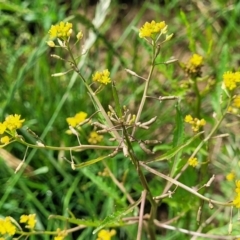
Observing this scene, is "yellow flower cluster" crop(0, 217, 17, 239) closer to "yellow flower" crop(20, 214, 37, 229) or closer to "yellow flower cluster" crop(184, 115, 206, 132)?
"yellow flower" crop(20, 214, 37, 229)

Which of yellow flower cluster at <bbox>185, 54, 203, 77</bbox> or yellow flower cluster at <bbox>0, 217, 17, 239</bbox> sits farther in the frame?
yellow flower cluster at <bbox>185, 54, 203, 77</bbox>

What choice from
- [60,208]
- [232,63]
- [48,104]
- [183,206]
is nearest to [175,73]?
[232,63]

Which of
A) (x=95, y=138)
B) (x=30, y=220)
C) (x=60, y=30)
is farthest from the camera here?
(x=95, y=138)

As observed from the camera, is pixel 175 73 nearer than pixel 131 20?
Yes

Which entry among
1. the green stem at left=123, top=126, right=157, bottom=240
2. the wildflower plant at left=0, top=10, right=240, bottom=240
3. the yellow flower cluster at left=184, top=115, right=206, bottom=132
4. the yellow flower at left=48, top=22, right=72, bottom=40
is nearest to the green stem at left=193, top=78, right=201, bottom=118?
the wildflower plant at left=0, top=10, right=240, bottom=240

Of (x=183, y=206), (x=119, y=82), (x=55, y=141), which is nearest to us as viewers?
(x=183, y=206)

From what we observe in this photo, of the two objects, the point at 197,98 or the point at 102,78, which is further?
the point at 197,98

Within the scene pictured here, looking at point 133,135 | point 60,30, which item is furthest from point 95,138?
point 60,30

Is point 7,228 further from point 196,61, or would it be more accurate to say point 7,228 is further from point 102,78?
point 196,61

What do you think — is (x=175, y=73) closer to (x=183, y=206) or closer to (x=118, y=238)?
(x=118, y=238)

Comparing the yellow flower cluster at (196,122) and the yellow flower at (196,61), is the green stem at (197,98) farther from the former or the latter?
the yellow flower cluster at (196,122)


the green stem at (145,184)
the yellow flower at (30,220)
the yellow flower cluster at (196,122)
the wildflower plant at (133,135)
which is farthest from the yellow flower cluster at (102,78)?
the yellow flower at (30,220)
